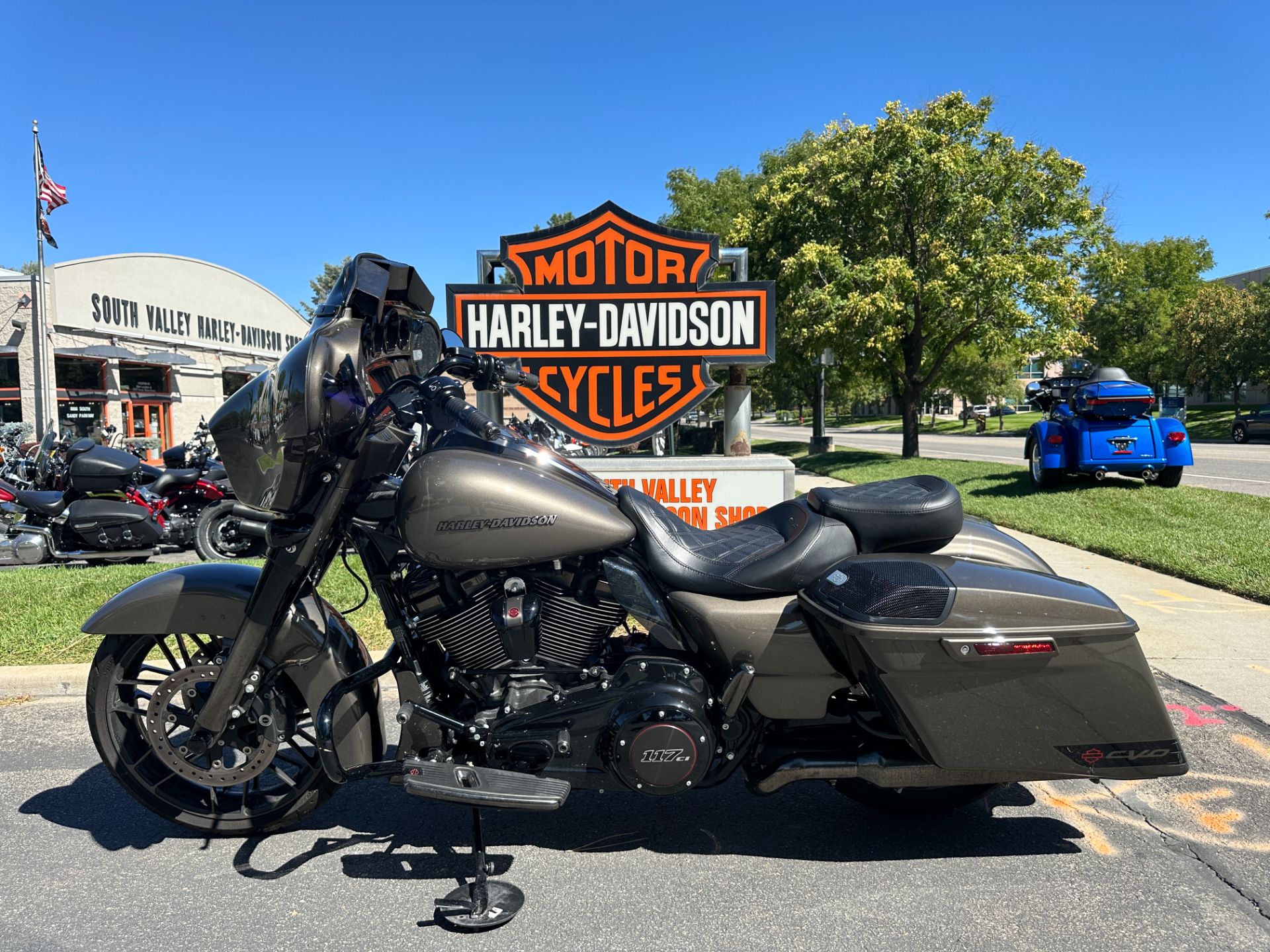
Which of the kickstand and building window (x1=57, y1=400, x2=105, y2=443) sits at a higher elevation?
building window (x1=57, y1=400, x2=105, y2=443)

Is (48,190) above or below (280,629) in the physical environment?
above

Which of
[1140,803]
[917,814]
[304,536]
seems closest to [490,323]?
[304,536]

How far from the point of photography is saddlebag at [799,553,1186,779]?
2.25 m

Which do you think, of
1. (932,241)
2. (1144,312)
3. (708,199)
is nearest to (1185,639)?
(932,241)

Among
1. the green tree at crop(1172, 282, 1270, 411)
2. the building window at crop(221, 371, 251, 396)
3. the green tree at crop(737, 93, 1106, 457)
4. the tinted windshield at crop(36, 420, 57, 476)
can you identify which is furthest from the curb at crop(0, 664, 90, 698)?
the green tree at crop(1172, 282, 1270, 411)

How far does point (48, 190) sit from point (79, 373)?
4.53 meters

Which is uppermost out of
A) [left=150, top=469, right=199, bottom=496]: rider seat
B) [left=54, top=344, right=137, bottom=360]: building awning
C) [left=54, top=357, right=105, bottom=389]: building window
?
[left=54, top=344, right=137, bottom=360]: building awning

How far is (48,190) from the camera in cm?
1864

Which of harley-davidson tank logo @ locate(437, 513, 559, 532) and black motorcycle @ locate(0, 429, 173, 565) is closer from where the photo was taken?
harley-davidson tank logo @ locate(437, 513, 559, 532)

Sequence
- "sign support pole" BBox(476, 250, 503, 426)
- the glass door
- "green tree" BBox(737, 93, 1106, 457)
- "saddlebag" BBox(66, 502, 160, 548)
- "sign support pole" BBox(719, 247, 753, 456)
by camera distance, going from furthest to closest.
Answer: the glass door < "green tree" BBox(737, 93, 1106, 457) < "saddlebag" BBox(66, 502, 160, 548) < "sign support pole" BBox(719, 247, 753, 456) < "sign support pole" BBox(476, 250, 503, 426)

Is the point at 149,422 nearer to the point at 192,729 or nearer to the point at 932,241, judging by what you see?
the point at 932,241

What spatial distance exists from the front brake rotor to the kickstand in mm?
833

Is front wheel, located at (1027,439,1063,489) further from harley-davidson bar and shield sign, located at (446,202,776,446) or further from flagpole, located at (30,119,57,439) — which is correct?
flagpole, located at (30,119,57,439)

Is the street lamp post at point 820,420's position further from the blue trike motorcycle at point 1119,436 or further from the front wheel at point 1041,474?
the blue trike motorcycle at point 1119,436
